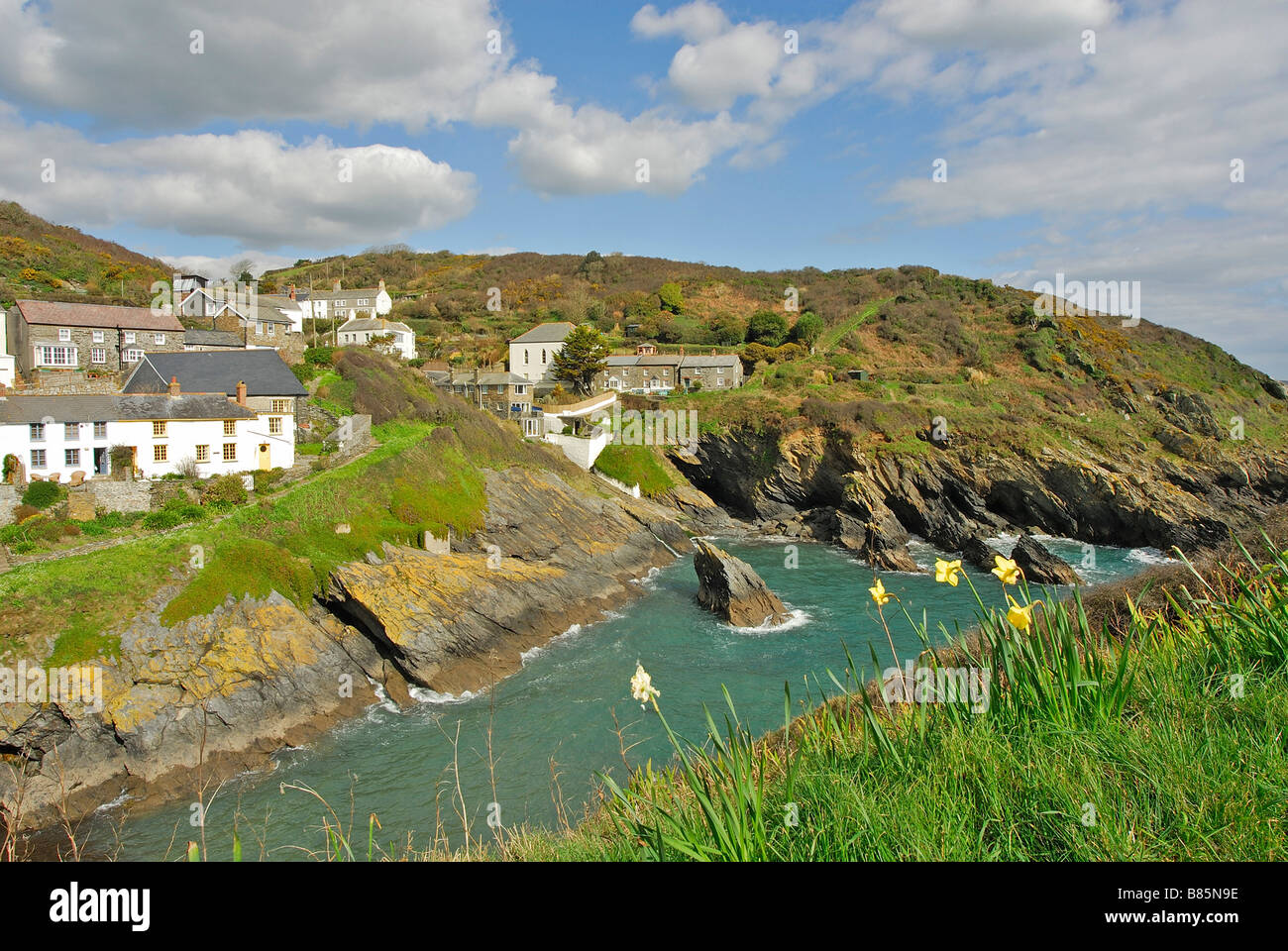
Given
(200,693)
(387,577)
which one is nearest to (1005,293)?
(387,577)

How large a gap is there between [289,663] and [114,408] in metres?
15.6

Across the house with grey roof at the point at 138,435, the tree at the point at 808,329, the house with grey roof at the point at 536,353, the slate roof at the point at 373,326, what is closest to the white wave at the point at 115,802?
the house with grey roof at the point at 138,435

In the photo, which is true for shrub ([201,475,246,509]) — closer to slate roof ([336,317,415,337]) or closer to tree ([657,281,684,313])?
slate roof ([336,317,415,337])

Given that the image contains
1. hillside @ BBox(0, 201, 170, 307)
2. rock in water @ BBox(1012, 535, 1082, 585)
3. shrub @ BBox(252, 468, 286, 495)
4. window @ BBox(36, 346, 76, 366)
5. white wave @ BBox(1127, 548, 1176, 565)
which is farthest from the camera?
hillside @ BBox(0, 201, 170, 307)

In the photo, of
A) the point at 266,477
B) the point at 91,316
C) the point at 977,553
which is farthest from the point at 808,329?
the point at 91,316

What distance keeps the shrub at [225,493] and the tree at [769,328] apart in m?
57.1

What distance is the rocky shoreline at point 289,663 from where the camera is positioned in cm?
1617

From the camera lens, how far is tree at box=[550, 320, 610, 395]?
57969mm

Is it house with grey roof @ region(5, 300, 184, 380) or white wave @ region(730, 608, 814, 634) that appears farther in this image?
house with grey roof @ region(5, 300, 184, 380)

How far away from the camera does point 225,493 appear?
2586 centimetres

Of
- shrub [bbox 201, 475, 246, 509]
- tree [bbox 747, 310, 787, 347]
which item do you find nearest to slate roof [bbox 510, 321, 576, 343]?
tree [bbox 747, 310, 787, 347]

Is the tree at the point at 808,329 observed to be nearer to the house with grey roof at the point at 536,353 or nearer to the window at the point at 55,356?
the house with grey roof at the point at 536,353

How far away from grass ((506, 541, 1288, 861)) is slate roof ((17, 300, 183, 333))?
155ft

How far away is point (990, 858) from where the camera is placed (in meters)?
3.31
